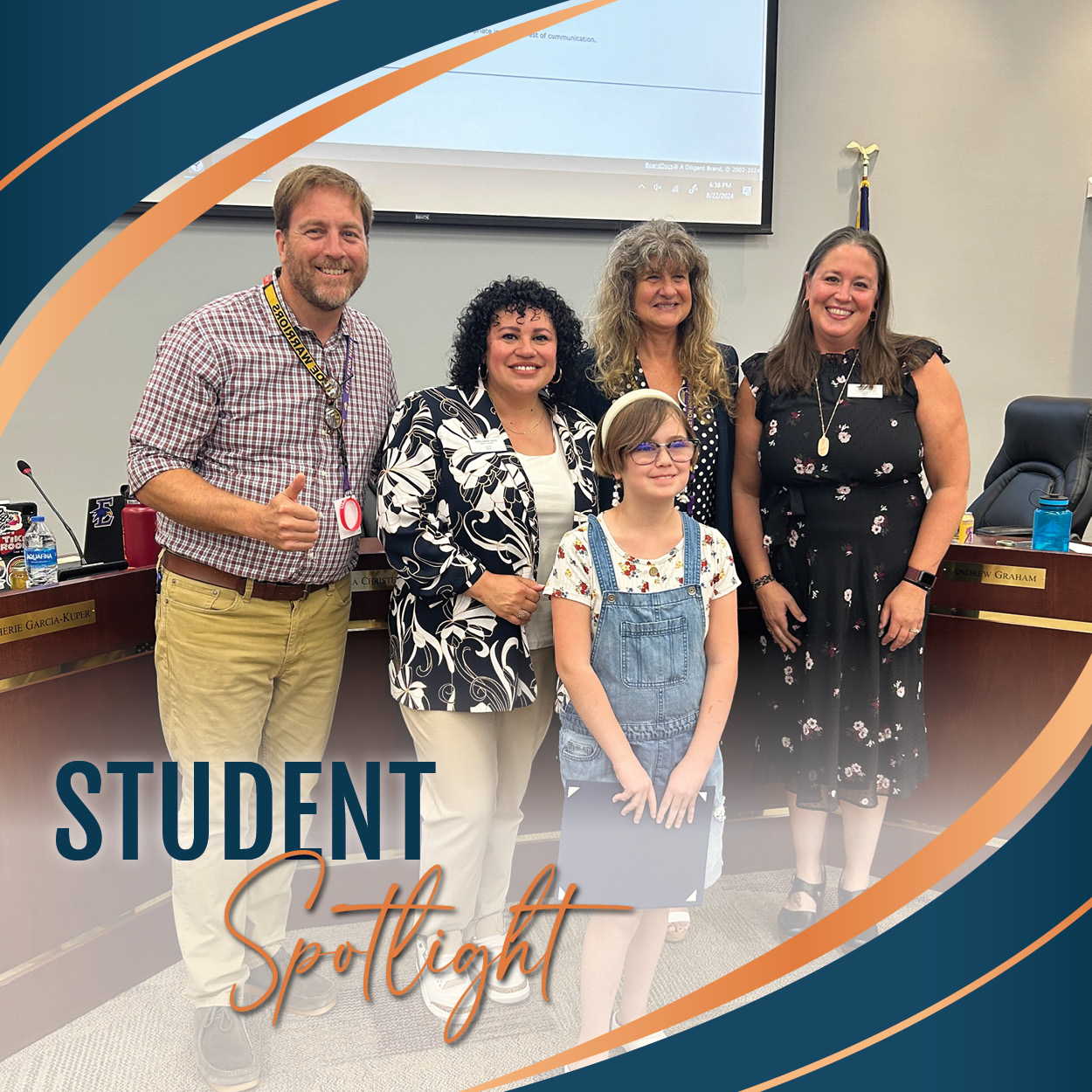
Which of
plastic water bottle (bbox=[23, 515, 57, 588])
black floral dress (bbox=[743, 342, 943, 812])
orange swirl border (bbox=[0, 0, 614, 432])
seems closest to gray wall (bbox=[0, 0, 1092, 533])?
orange swirl border (bbox=[0, 0, 614, 432])

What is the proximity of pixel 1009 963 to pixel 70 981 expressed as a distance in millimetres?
1845

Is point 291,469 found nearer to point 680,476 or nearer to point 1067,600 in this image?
point 680,476

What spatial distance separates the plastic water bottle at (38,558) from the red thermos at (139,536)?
174 millimetres

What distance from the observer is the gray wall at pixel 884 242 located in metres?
3.79

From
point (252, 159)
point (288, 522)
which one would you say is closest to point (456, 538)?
point (288, 522)

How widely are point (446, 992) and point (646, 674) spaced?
2.88ft

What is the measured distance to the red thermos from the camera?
6.90 feet

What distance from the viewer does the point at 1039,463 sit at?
10.3 feet

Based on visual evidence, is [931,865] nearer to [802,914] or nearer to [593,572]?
[802,914]

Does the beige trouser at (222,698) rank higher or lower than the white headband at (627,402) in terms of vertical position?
lower

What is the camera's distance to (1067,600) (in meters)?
2.27

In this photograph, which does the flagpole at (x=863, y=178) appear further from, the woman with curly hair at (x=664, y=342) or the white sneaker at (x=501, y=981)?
the white sneaker at (x=501, y=981)

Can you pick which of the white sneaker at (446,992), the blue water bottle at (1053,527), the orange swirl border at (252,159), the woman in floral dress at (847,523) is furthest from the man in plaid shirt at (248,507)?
the blue water bottle at (1053,527)

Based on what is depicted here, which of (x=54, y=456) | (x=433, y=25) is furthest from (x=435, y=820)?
(x=54, y=456)
